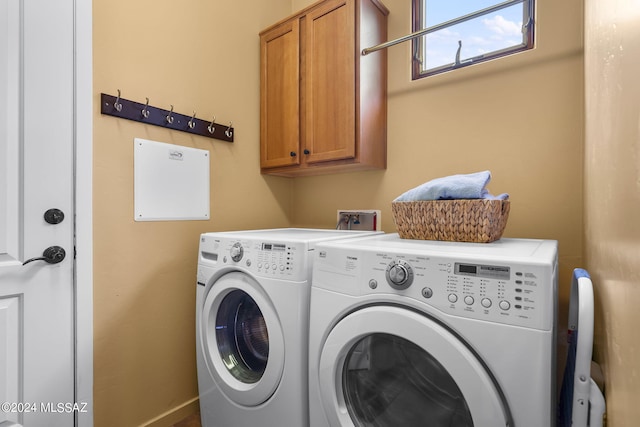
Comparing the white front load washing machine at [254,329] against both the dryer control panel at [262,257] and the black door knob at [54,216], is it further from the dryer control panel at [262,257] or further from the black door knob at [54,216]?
the black door knob at [54,216]

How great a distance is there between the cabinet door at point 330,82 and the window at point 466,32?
389 millimetres

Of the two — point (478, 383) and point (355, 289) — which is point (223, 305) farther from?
point (478, 383)

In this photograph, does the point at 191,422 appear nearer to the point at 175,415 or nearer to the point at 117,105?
the point at 175,415

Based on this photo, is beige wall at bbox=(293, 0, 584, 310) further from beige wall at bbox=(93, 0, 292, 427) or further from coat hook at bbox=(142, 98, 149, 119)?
coat hook at bbox=(142, 98, 149, 119)

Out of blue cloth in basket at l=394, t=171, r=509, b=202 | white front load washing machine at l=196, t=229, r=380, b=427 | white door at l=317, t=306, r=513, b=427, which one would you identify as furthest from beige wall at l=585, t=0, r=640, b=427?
white front load washing machine at l=196, t=229, r=380, b=427

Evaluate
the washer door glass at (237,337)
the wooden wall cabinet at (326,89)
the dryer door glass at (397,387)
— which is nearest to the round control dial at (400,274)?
the dryer door glass at (397,387)

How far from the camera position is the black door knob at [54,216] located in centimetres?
120

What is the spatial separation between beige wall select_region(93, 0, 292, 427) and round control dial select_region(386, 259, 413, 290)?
47.3 inches

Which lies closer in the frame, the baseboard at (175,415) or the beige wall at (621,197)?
the beige wall at (621,197)

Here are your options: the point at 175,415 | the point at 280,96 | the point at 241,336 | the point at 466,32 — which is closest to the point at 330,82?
the point at 280,96

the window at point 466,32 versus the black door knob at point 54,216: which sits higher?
the window at point 466,32

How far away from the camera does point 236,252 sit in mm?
1278

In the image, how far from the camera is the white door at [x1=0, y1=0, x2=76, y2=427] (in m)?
1.12

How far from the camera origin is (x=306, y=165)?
5.89ft
